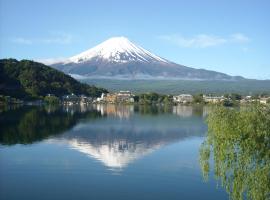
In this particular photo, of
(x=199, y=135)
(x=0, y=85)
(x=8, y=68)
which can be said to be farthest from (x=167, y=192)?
(x=8, y=68)

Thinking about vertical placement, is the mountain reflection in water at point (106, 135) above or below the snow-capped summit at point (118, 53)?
below

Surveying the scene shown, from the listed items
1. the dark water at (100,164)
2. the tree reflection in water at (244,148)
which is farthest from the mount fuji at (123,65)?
the tree reflection in water at (244,148)

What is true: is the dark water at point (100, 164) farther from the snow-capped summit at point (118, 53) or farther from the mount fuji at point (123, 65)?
the snow-capped summit at point (118, 53)

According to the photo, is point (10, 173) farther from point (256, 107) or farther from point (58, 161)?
point (256, 107)

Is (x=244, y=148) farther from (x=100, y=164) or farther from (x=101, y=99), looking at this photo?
(x=101, y=99)

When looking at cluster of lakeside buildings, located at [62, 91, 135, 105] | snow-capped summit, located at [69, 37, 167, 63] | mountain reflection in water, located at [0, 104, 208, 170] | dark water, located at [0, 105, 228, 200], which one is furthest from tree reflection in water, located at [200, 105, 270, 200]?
snow-capped summit, located at [69, 37, 167, 63]

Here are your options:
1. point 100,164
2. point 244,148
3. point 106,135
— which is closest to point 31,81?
point 106,135
